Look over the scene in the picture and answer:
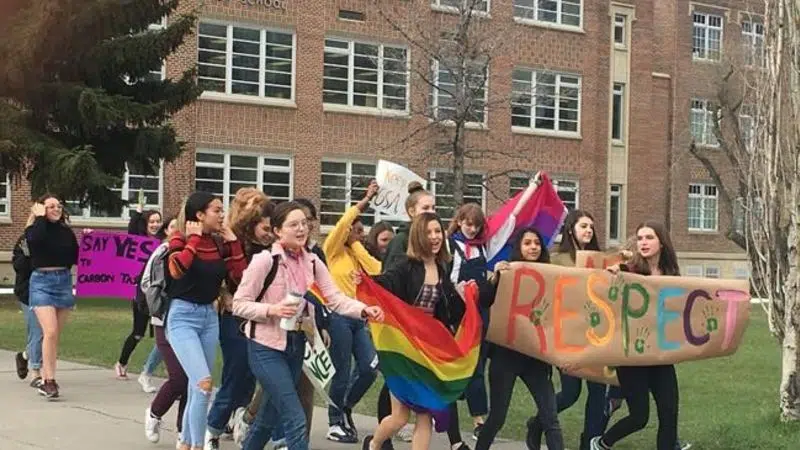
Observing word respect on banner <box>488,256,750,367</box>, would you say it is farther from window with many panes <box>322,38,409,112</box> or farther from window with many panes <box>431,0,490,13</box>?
window with many panes <box>322,38,409,112</box>

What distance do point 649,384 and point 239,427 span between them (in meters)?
3.16

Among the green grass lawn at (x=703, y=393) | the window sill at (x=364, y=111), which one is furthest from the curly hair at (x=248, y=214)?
the window sill at (x=364, y=111)

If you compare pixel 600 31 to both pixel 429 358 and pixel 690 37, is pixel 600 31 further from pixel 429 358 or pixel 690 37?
pixel 429 358

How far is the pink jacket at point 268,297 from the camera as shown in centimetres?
707

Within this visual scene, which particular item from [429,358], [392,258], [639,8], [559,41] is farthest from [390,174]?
[639,8]

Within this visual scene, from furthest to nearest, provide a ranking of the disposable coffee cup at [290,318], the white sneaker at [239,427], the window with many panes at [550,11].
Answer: the window with many panes at [550,11] → the white sneaker at [239,427] → the disposable coffee cup at [290,318]

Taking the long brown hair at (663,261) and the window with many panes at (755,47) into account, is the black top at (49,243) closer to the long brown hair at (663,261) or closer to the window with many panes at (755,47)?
the long brown hair at (663,261)

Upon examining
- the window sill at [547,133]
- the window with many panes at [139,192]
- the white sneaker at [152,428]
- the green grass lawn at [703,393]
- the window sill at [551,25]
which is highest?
the window sill at [551,25]

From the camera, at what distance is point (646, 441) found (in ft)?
31.8

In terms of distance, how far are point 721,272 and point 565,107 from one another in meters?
11.4

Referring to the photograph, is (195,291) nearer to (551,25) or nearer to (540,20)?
Result: (540,20)

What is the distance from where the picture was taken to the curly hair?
817 centimetres

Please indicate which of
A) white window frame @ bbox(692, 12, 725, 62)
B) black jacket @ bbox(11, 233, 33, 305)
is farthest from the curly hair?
white window frame @ bbox(692, 12, 725, 62)

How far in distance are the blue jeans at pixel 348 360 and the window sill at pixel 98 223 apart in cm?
2403
